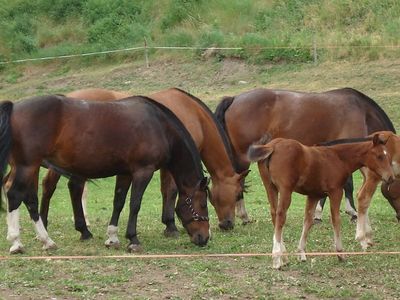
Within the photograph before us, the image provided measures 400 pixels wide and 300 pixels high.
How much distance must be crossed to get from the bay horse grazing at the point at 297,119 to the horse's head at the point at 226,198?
1514 millimetres

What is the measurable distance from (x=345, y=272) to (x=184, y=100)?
3.58 m

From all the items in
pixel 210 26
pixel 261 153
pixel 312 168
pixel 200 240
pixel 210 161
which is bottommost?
pixel 210 26

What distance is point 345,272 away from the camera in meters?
8.45

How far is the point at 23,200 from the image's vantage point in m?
9.38

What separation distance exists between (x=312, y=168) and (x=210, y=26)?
2413cm

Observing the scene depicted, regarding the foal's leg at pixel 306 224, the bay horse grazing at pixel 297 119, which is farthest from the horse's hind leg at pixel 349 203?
the foal's leg at pixel 306 224

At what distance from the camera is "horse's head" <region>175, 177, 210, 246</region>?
9.93 m

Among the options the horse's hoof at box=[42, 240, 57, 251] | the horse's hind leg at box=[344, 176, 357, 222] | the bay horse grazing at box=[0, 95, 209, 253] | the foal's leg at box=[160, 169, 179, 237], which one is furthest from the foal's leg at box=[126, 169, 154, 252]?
the horse's hind leg at box=[344, 176, 357, 222]

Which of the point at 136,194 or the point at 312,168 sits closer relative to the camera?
the point at 312,168

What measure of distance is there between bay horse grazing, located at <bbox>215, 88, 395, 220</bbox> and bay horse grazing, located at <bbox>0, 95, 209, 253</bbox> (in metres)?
2.40

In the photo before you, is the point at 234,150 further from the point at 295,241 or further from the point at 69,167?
the point at 69,167

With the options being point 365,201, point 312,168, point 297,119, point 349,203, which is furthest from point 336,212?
point 349,203

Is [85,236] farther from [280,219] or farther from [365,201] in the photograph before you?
[365,201]

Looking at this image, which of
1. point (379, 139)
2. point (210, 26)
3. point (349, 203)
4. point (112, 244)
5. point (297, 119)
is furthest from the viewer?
point (210, 26)
